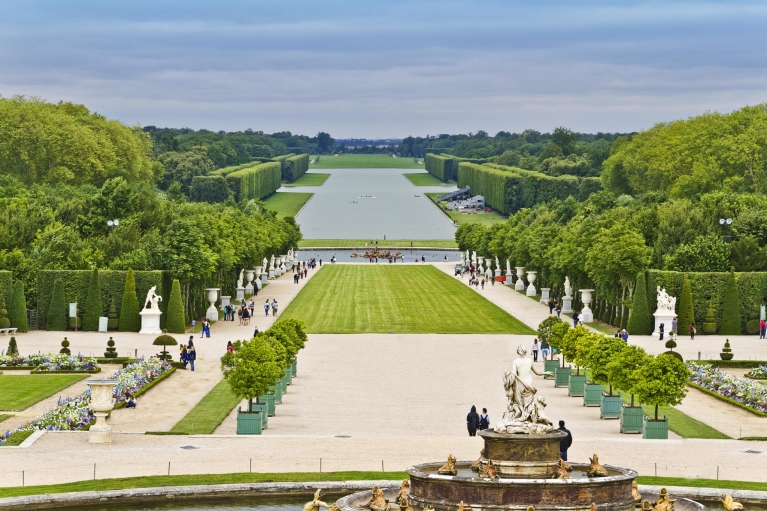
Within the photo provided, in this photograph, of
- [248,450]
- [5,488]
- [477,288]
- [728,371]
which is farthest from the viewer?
[477,288]

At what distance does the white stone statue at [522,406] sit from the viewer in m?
27.8

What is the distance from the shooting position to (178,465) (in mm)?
32781

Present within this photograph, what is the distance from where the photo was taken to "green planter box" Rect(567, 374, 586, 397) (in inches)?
1859

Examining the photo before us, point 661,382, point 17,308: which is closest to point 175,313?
point 17,308

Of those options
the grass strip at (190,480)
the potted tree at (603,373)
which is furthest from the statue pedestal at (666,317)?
the grass strip at (190,480)

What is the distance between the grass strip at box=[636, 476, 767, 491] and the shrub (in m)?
39.2

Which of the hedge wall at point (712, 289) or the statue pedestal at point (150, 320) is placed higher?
the hedge wall at point (712, 289)

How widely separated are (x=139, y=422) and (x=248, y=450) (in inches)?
249

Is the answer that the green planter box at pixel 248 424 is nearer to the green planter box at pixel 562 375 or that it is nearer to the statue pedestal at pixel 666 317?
the green planter box at pixel 562 375

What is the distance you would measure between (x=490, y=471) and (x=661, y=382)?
42.3ft

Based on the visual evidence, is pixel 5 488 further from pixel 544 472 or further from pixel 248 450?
pixel 544 472

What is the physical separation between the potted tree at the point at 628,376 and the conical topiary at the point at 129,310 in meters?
29.8

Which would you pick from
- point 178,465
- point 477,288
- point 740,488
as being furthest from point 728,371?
point 477,288

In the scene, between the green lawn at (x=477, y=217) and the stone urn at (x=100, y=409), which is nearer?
the stone urn at (x=100, y=409)
